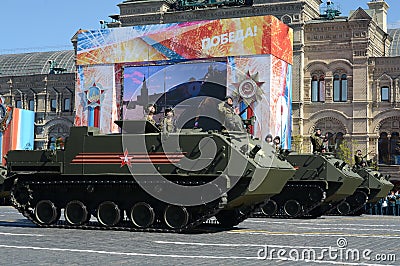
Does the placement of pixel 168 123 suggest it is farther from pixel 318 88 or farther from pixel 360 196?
pixel 318 88

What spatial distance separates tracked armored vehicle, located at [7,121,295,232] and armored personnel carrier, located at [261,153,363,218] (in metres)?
5.73

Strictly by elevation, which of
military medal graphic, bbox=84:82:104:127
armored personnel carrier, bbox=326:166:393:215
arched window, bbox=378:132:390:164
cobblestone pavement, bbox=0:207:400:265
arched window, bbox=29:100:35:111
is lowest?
cobblestone pavement, bbox=0:207:400:265

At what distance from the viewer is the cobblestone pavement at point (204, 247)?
13094 mm

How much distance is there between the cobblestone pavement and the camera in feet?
43.0

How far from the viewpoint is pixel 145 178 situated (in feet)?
61.8

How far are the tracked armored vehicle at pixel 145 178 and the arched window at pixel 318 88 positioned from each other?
134 ft

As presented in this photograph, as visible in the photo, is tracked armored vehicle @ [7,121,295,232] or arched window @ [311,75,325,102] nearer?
tracked armored vehicle @ [7,121,295,232]

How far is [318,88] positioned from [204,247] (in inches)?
1841

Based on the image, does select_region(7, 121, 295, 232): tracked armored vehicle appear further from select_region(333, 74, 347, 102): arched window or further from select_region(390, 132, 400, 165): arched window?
select_region(333, 74, 347, 102): arched window

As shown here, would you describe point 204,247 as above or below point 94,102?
below

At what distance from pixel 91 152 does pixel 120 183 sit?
121cm

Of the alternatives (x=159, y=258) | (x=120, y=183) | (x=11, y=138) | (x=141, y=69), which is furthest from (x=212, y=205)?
(x=11, y=138)

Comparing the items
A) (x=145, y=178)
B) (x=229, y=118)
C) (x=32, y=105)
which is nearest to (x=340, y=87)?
(x=32, y=105)

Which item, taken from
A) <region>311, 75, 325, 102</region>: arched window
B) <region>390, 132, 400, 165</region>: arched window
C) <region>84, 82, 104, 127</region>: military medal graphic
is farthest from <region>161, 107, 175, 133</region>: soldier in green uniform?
<region>311, 75, 325, 102</region>: arched window
